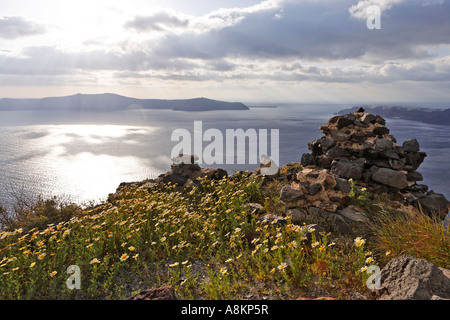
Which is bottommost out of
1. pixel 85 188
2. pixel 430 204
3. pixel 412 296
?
pixel 85 188

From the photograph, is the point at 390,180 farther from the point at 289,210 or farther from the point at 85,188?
the point at 85,188

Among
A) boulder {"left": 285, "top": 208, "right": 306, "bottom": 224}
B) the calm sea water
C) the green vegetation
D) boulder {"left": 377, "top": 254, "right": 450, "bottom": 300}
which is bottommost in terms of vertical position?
the calm sea water

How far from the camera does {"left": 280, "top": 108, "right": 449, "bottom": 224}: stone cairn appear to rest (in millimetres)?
9086

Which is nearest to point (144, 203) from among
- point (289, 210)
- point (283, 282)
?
point (289, 210)

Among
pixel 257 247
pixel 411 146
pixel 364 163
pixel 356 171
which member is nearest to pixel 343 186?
pixel 356 171

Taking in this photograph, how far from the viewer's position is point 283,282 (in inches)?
205

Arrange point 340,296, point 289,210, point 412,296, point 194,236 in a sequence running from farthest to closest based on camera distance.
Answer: point 289,210
point 194,236
point 340,296
point 412,296

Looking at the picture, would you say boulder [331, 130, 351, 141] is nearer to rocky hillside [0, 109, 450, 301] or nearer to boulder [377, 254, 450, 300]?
rocky hillside [0, 109, 450, 301]

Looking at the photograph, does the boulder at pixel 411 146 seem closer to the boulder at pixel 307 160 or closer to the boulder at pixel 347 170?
the boulder at pixel 347 170

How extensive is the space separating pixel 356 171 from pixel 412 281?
8529 millimetres

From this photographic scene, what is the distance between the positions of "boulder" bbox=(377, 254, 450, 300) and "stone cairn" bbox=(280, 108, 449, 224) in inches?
158

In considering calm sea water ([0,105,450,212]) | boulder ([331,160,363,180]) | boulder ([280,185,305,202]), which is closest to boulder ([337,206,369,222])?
boulder ([280,185,305,202])
